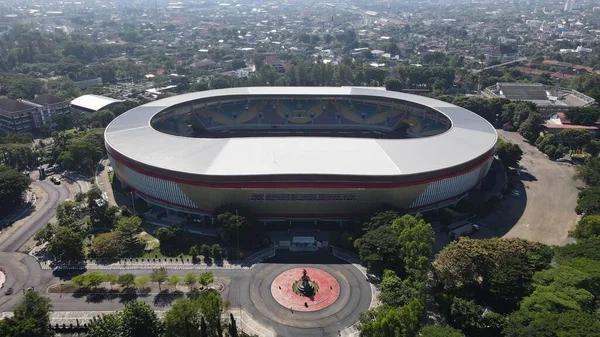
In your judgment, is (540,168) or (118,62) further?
(118,62)

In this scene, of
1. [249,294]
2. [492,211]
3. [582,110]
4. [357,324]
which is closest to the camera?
[357,324]

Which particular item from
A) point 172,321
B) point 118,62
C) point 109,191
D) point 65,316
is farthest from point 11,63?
point 172,321

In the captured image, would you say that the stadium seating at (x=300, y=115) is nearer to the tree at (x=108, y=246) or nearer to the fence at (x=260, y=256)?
the tree at (x=108, y=246)

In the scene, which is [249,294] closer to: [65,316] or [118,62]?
[65,316]

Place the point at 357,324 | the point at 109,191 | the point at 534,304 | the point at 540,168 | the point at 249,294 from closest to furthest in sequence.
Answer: the point at 534,304
the point at 357,324
the point at 249,294
the point at 109,191
the point at 540,168

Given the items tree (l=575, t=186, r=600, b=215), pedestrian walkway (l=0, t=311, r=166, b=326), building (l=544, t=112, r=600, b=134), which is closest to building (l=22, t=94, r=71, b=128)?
pedestrian walkway (l=0, t=311, r=166, b=326)

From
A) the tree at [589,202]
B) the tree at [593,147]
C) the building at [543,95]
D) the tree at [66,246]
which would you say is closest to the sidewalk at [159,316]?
the tree at [66,246]

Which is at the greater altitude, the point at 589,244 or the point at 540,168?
the point at 589,244
